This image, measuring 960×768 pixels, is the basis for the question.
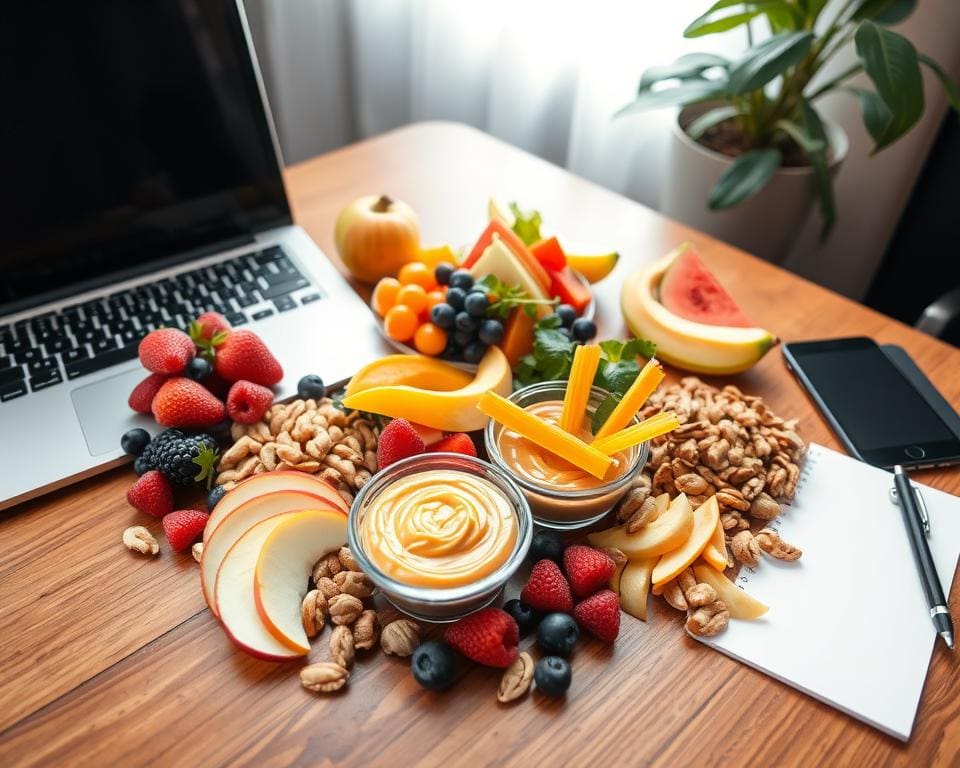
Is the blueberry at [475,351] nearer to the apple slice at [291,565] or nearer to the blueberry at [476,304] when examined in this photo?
the blueberry at [476,304]

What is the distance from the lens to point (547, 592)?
75 centimetres

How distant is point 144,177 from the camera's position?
1.12m

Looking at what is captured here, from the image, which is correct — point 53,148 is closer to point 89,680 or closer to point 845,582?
point 89,680

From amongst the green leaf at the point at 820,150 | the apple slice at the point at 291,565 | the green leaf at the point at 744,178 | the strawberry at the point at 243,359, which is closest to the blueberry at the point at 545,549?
the apple slice at the point at 291,565

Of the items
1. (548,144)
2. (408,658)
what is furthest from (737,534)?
(548,144)

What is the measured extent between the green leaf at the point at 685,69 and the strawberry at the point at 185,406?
1.03 m

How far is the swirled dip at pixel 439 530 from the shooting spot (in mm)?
711

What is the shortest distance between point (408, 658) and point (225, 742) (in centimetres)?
18

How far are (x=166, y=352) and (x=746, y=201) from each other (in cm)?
117

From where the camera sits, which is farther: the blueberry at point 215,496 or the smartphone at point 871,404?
the smartphone at point 871,404

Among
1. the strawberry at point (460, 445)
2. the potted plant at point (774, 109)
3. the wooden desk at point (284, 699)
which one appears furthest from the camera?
the potted plant at point (774, 109)

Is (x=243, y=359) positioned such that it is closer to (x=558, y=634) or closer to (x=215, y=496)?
(x=215, y=496)

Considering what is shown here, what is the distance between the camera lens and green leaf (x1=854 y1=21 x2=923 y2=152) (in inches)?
47.0

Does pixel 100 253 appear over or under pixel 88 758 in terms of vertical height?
over
